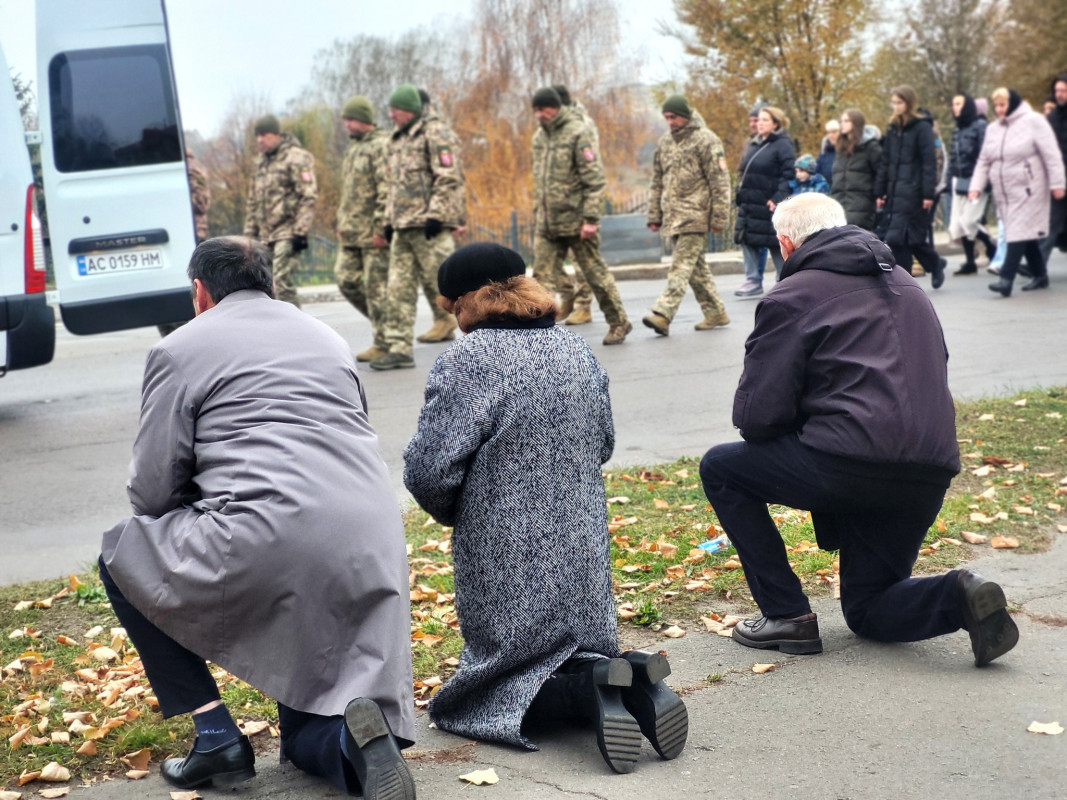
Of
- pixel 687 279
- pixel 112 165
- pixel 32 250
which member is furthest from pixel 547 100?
→ pixel 32 250

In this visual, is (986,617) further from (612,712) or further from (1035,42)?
(1035,42)

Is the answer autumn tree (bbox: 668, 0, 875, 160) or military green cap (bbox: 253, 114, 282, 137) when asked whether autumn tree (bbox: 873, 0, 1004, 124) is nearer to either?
autumn tree (bbox: 668, 0, 875, 160)

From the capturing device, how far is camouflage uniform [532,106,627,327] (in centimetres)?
1145

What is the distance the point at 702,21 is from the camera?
28.7m

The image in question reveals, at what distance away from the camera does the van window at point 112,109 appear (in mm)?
9070

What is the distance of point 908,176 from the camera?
43.5ft

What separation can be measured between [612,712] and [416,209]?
319 inches

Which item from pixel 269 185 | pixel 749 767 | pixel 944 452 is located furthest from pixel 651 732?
pixel 269 185

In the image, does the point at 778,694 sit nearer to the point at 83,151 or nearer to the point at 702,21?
the point at 83,151

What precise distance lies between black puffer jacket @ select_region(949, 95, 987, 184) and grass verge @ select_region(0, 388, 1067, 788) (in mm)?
8999

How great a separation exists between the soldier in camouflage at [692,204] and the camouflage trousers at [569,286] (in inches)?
37.4

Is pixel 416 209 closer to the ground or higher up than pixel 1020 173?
higher up

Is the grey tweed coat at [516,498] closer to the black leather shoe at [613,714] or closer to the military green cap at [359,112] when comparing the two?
the black leather shoe at [613,714]

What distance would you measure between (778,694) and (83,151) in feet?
23.3
